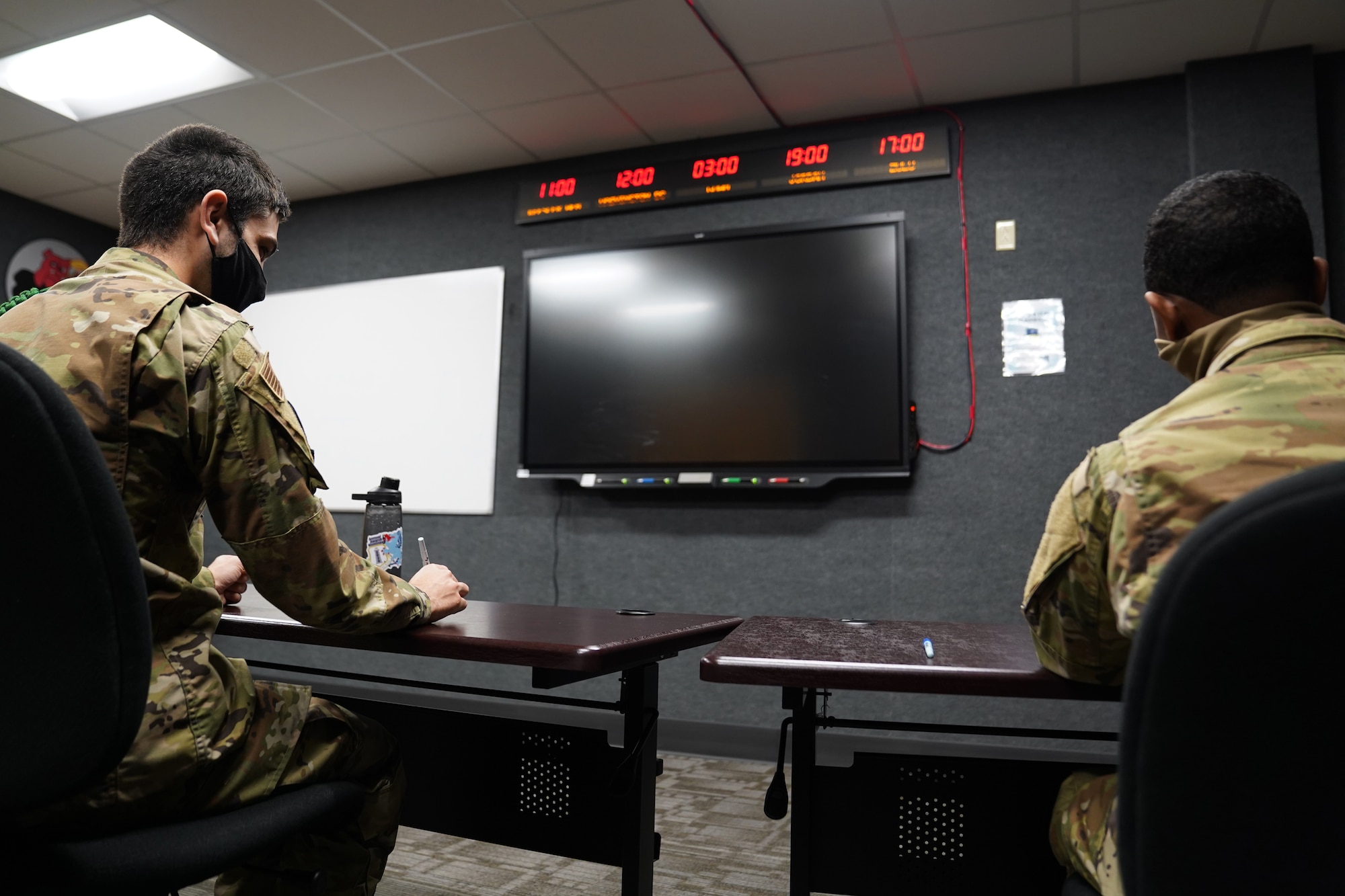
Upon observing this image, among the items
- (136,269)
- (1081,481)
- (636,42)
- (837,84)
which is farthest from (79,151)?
(1081,481)

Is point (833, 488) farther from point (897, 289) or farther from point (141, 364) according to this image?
point (141, 364)

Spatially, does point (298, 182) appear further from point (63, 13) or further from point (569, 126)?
point (569, 126)

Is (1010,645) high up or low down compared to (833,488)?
down

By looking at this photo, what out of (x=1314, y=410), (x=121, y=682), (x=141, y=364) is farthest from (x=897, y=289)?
(x=121, y=682)

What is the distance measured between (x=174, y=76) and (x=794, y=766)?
356cm

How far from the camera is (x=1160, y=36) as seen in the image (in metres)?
2.85

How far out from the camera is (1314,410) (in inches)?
29.7

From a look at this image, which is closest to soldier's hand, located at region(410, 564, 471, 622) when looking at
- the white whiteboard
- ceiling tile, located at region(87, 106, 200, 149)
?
the white whiteboard

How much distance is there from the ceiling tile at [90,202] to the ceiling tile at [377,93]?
1.71 m

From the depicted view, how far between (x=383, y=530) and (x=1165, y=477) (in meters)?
1.43

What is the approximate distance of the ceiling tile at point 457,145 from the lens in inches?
143

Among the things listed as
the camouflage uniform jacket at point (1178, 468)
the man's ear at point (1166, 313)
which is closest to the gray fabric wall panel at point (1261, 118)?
the man's ear at point (1166, 313)

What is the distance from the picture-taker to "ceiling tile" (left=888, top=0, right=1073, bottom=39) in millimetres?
2711

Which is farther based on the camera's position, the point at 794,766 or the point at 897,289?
the point at 897,289
